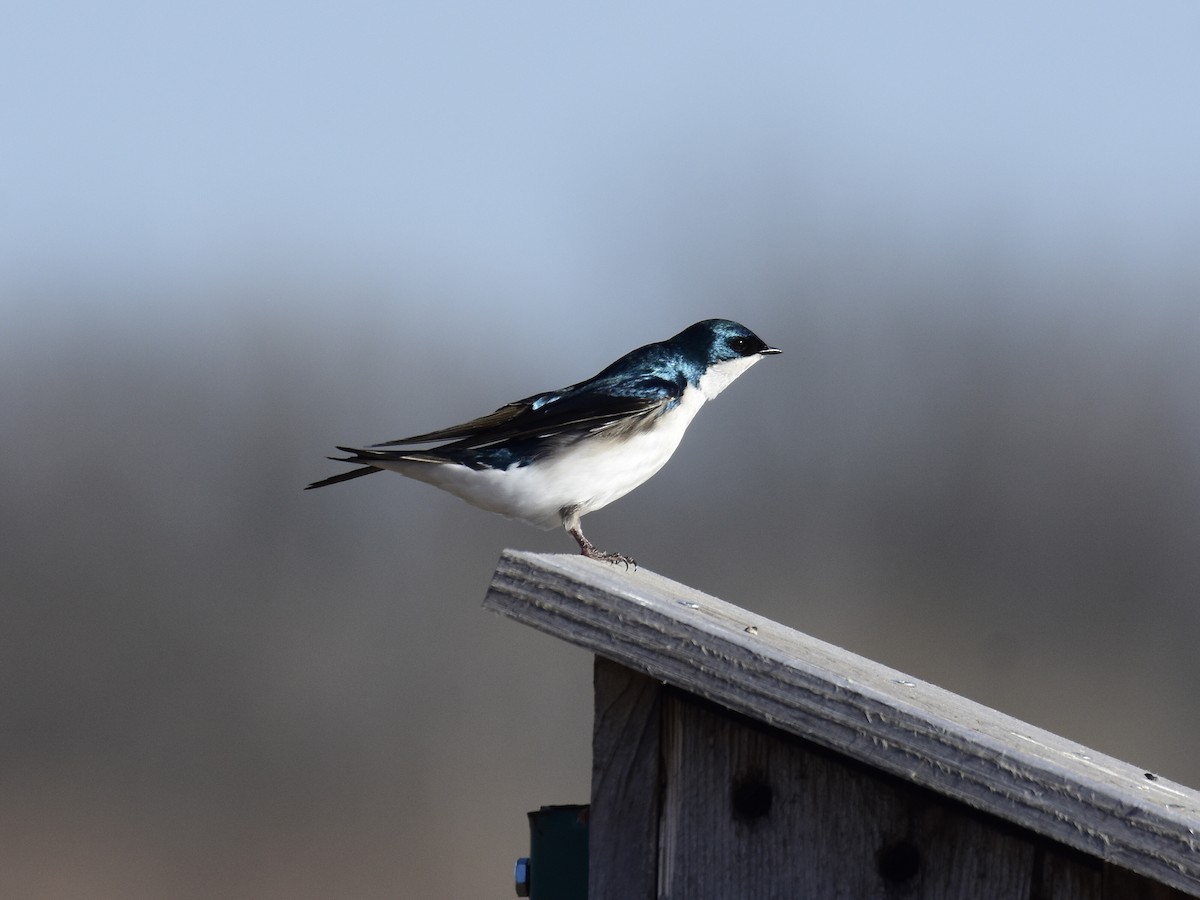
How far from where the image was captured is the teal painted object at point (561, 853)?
2.29 meters

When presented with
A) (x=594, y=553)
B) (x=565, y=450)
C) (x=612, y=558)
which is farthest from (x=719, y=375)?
(x=612, y=558)

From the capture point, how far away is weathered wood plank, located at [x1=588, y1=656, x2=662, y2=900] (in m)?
1.93

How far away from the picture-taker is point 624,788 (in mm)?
1936

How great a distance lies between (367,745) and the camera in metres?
7.39

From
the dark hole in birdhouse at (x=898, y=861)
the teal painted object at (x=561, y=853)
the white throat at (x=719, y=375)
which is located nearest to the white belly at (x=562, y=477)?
the white throat at (x=719, y=375)

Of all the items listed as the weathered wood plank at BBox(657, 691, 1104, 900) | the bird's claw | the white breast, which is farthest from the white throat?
the weathered wood plank at BBox(657, 691, 1104, 900)

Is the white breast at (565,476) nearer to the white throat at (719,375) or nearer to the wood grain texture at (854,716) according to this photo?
the white throat at (719,375)

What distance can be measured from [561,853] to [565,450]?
106 centimetres

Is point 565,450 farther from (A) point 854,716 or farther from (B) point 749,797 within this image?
(A) point 854,716

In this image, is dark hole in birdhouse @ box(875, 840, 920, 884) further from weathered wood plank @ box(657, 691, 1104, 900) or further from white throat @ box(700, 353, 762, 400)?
white throat @ box(700, 353, 762, 400)

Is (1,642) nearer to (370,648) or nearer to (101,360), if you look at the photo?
(370,648)

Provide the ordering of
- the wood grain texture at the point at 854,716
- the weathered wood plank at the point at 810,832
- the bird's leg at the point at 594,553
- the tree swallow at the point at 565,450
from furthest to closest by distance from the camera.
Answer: the tree swallow at the point at 565,450
the bird's leg at the point at 594,553
the weathered wood plank at the point at 810,832
the wood grain texture at the point at 854,716

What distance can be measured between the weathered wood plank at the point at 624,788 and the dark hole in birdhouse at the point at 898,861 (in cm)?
28

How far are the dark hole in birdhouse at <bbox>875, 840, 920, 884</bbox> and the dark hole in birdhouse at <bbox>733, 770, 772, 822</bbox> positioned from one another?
15 cm
